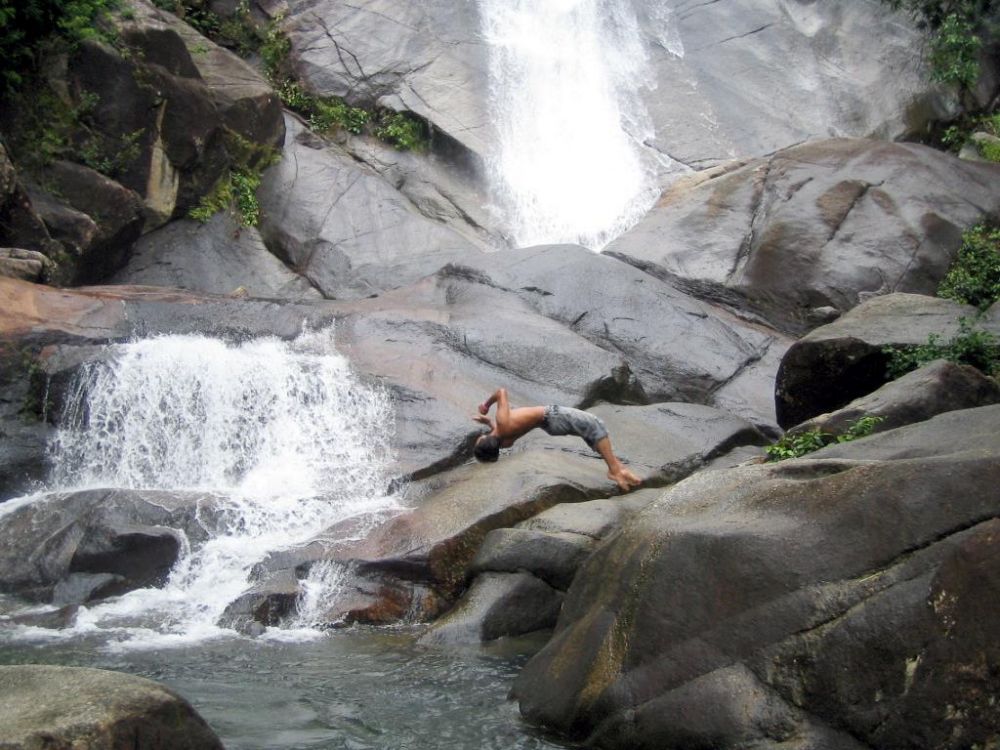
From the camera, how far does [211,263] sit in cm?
1727

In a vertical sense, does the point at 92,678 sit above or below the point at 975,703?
above

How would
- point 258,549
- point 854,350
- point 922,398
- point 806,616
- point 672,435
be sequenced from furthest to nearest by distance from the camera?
point 672,435
point 854,350
point 258,549
point 922,398
point 806,616

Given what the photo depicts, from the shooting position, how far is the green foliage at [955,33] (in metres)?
19.9

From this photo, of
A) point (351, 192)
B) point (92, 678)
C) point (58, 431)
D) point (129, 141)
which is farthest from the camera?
point (351, 192)

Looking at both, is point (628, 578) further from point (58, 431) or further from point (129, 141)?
point (129, 141)

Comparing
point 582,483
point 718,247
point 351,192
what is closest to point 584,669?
point 582,483

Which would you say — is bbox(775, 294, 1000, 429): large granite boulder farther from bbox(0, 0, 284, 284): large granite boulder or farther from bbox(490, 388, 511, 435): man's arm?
bbox(0, 0, 284, 284): large granite boulder

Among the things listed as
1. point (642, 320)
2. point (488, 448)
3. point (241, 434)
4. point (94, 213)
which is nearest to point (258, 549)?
point (241, 434)

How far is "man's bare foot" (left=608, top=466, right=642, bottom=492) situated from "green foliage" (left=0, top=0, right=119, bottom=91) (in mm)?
10387

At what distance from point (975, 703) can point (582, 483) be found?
19.9ft

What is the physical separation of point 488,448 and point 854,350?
13.8ft

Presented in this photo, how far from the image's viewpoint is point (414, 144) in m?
20.1

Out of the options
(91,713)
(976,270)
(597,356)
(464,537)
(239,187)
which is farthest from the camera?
(239,187)

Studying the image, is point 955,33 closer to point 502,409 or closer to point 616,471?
point 616,471
